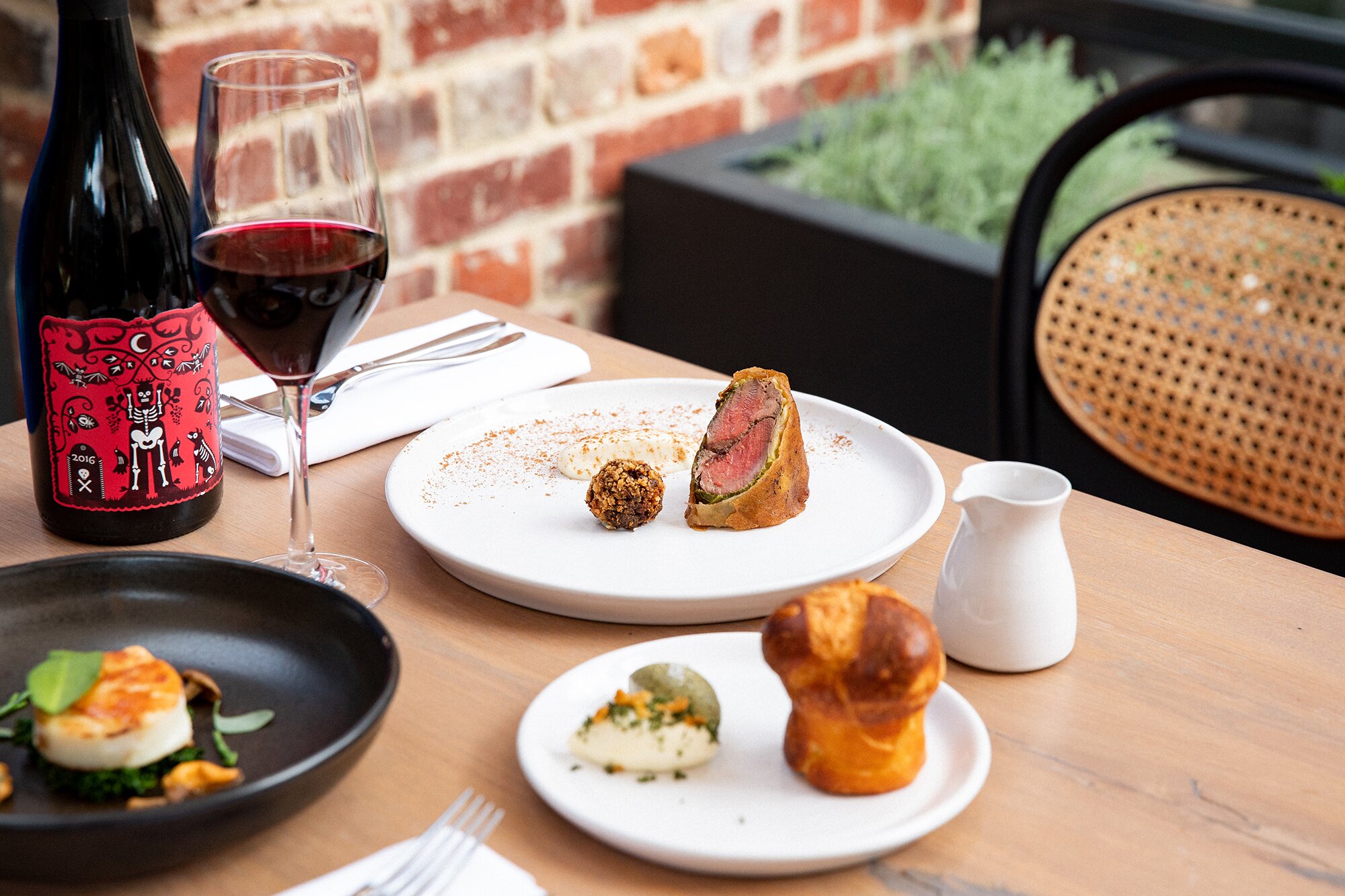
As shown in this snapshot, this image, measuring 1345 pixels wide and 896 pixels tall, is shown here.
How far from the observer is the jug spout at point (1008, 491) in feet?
2.53

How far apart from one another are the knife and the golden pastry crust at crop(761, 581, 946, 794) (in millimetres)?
559

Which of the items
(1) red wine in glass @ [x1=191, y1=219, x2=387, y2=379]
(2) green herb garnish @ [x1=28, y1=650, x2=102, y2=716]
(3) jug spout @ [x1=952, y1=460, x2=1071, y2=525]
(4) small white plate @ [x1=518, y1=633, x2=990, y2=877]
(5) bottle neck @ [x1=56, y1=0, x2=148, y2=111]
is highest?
(5) bottle neck @ [x1=56, y1=0, x2=148, y2=111]

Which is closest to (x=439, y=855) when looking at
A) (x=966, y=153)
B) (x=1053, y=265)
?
(x=1053, y=265)

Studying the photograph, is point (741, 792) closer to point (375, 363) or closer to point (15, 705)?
point (15, 705)

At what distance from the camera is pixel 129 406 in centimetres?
86

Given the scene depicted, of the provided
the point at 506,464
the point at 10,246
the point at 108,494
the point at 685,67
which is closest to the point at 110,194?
the point at 108,494

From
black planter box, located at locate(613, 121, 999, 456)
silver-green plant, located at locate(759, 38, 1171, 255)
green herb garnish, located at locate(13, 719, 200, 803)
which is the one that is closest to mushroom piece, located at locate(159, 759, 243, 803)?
green herb garnish, located at locate(13, 719, 200, 803)

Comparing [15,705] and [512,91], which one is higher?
[512,91]

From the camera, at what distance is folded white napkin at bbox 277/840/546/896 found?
584 mm

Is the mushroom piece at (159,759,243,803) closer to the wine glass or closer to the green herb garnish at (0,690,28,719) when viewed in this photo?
the green herb garnish at (0,690,28,719)

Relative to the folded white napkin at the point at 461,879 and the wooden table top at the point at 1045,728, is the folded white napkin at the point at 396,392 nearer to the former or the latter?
the wooden table top at the point at 1045,728

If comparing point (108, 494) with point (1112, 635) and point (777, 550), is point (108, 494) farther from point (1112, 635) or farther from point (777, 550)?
point (1112, 635)

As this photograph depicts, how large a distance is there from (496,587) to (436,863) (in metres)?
0.27

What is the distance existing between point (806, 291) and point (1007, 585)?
4.66 ft
